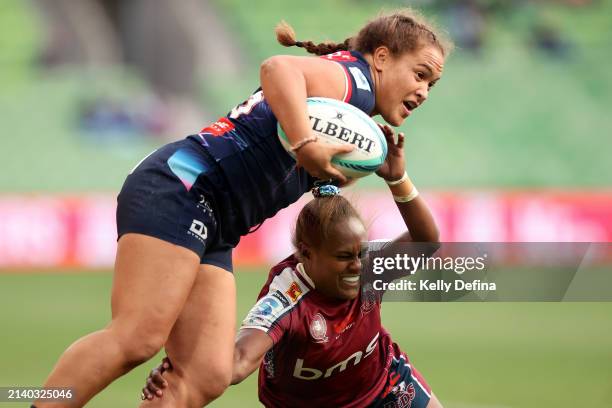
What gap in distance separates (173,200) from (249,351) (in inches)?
26.8

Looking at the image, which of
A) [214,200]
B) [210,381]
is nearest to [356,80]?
[214,200]

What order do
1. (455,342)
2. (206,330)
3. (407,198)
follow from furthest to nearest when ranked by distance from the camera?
(455,342)
(407,198)
(206,330)

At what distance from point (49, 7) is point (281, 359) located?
594 inches

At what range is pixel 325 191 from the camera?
13.9 ft

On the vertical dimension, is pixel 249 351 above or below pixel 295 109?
below

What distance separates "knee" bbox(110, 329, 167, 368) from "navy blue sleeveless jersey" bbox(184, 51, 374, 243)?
0.57 metres

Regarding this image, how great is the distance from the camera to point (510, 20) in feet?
58.6

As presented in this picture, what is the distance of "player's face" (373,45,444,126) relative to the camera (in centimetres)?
396

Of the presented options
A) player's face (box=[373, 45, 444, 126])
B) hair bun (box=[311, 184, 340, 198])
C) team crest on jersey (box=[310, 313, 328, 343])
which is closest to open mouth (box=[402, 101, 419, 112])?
player's face (box=[373, 45, 444, 126])

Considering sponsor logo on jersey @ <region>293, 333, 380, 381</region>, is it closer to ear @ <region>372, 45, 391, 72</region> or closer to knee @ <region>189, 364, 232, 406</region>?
knee @ <region>189, 364, 232, 406</region>

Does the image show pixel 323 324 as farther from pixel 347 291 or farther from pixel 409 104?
pixel 409 104

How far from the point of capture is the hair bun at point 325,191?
4.24 meters

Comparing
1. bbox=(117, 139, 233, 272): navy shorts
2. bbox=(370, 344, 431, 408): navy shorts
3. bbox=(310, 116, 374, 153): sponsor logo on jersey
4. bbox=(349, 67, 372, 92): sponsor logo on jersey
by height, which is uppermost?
bbox=(349, 67, 372, 92): sponsor logo on jersey

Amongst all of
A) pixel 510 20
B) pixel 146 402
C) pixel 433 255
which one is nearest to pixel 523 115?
pixel 510 20
